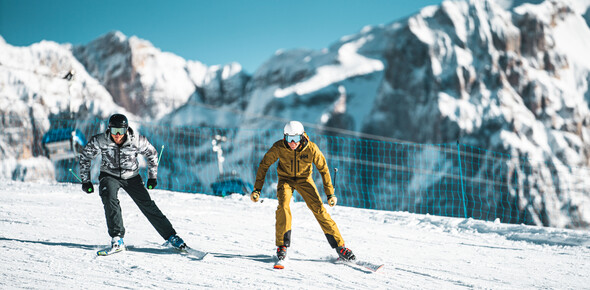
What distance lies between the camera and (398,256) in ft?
14.7

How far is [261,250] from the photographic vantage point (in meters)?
4.36

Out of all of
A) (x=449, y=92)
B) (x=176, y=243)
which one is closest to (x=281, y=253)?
(x=176, y=243)

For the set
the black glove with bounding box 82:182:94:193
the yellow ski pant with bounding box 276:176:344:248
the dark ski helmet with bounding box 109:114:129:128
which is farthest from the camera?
the yellow ski pant with bounding box 276:176:344:248

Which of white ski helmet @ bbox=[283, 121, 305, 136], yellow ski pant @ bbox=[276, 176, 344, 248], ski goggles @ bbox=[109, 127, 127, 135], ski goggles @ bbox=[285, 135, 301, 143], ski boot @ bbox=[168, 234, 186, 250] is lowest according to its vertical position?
ski boot @ bbox=[168, 234, 186, 250]

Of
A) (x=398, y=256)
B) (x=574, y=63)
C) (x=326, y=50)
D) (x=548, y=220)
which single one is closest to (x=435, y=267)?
(x=398, y=256)

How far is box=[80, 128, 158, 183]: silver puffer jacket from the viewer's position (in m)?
3.74

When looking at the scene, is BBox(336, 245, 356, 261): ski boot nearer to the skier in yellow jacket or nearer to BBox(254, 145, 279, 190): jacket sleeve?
the skier in yellow jacket

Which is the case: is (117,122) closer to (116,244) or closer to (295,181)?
(116,244)

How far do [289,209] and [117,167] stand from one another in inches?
60.5

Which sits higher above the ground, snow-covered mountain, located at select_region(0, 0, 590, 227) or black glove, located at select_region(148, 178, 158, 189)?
snow-covered mountain, located at select_region(0, 0, 590, 227)

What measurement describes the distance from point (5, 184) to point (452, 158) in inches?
1966

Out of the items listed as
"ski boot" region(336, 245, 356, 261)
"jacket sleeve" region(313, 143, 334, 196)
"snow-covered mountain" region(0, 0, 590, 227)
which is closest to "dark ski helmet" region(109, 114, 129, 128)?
"jacket sleeve" region(313, 143, 334, 196)

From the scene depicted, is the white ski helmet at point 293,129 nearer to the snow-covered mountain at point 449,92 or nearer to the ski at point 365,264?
the ski at point 365,264

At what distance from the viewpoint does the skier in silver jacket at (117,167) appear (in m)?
3.73
